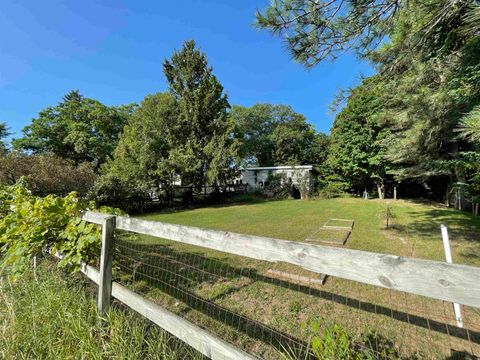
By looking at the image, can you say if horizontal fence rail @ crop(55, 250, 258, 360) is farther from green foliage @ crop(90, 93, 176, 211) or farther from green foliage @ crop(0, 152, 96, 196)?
green foliage @ crop(90, 93, 176, 211)

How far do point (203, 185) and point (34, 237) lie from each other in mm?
14030

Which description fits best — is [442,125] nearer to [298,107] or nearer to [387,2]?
[387,2]

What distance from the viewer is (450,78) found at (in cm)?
465

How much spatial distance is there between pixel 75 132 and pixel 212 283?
22.9 m

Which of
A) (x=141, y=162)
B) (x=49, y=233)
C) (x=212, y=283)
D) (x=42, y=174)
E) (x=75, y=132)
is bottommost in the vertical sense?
(x=212, y=283)

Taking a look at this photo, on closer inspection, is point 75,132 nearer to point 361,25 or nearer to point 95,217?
point 95,217

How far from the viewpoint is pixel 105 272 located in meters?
2.11

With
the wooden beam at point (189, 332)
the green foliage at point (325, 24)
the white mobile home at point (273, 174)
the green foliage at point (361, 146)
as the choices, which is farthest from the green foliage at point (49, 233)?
the green foliage at point (361, 146)

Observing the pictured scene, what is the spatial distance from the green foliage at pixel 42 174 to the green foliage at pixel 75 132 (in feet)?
38.6

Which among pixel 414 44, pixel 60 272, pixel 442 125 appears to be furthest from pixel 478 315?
pixel 442 125

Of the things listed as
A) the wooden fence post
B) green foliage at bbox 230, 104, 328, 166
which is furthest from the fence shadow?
green foliage at bbox 230, 104, 328, 166

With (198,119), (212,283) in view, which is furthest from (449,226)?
(198,119)

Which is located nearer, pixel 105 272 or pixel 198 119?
pixel 105 272

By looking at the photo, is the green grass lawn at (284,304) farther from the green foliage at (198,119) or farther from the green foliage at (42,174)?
the green foliage at (198,119)
